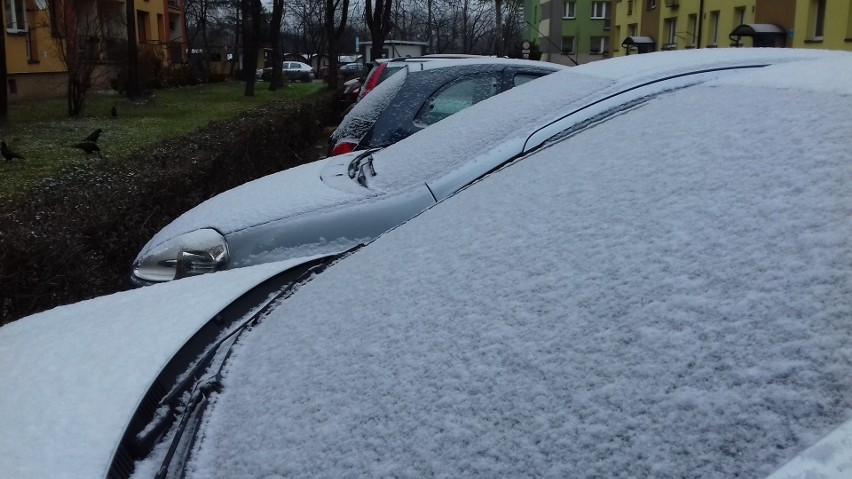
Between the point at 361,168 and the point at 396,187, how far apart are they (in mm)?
612

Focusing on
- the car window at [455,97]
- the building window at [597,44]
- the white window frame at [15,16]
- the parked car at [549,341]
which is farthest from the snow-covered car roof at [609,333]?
the building window at [597,44]

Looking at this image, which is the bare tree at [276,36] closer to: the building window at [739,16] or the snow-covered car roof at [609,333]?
the building window at [739,16]

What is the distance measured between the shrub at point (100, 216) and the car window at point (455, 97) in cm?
183

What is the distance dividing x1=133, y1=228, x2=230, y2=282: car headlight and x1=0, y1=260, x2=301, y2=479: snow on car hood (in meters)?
1.19

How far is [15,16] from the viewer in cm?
2475

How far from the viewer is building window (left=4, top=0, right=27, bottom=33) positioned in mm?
24344

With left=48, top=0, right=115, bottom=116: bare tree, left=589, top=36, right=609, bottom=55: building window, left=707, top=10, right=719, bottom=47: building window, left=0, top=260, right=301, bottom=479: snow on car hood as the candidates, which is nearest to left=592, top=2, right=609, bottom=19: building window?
left=589, top=36, right=609, bottom=55: building window

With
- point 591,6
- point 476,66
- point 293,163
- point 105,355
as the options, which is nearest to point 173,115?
point 293,163

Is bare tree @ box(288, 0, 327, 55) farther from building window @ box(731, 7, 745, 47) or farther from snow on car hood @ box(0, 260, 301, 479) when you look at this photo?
snow on car hood @ box(0, 260, 301, 479)

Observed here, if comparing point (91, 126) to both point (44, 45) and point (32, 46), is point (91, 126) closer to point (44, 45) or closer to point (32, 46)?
point (32, 46)

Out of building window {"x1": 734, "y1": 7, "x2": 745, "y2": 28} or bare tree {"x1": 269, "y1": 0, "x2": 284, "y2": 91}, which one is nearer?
building window {"x1": 734, "y1": 7, "x2": 745, "y2": 28}

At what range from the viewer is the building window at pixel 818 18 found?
68.1 ft

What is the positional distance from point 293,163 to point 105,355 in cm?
986

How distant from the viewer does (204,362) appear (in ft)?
6.63
